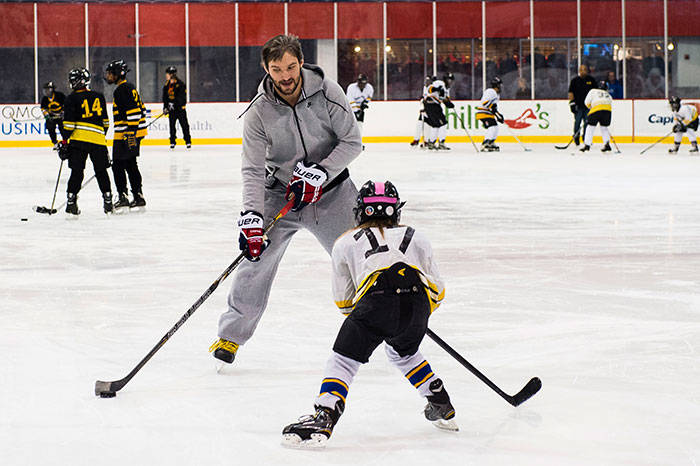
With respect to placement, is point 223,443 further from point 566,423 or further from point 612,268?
point 612,268

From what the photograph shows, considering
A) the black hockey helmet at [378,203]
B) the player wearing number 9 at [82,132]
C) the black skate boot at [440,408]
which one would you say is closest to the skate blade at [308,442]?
the black skate boot at [440,408]

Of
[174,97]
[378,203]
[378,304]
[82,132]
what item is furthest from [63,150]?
[174,97]

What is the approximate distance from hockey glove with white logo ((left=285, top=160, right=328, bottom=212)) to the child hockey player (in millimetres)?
452

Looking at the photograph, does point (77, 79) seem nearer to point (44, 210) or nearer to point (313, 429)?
point (44, 210)

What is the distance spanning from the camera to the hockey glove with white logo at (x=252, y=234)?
111 inches

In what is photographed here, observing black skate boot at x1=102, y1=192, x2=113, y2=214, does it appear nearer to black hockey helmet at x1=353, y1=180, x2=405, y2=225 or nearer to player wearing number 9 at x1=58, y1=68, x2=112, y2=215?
player wearing number 9 at x1=58, y1=68, x2=112, y2=215

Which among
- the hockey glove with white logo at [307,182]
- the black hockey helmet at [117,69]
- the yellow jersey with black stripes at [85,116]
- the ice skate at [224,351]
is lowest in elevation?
the ice skate at [224,351]

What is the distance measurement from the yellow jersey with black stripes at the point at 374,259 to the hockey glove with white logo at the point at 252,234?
420 mm

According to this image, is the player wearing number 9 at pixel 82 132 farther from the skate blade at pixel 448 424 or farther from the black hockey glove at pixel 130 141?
the skate blade at pixel 448 424

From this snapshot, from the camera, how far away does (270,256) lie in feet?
10.1

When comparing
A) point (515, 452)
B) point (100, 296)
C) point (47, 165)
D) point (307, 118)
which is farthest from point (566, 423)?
point (47, 165)

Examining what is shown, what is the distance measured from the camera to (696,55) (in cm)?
1848

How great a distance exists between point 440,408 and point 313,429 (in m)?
0.32

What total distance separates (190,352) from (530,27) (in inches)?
651
